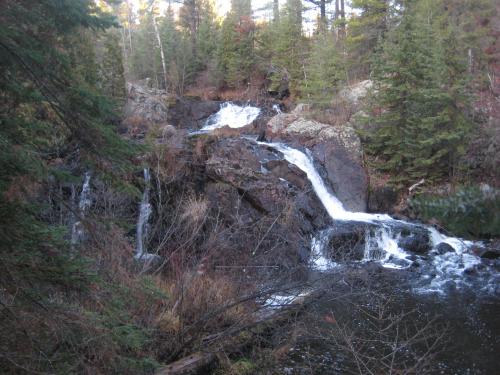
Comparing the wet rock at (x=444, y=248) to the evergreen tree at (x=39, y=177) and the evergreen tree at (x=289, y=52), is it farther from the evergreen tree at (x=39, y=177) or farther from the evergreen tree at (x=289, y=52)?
the evergreen tree at (x=289, y=52)

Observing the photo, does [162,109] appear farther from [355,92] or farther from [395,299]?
[395,299]

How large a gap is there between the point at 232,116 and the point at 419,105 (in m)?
10.2

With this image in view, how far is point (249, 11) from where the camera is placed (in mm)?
29531

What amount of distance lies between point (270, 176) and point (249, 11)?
18383 mm

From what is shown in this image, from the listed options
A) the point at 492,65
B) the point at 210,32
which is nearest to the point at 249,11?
the point at 210,32

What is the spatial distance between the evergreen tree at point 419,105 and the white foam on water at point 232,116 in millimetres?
7513

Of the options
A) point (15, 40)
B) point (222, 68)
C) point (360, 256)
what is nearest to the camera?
point (15, 40)

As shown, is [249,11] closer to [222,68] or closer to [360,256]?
[222,68]

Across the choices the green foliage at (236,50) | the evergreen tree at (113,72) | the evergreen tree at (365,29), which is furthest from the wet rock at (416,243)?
the green foliage at (236,50)

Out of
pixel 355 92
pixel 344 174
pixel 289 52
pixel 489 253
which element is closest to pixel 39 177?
pixel 489 253

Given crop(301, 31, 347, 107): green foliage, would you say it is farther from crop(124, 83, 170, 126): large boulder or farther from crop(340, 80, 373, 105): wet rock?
crop(124, 83, 170, 126): large boulder

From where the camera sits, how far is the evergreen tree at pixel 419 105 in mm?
15227

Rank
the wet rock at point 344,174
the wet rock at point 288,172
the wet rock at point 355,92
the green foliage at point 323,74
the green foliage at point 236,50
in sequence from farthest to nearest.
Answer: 1. the green foliage at point 236,50
2. the green foliage at point 323,74
3. the wet rock at point 355,92
4. the wet rock at point 344,174
5. the wet rock at point 288,172

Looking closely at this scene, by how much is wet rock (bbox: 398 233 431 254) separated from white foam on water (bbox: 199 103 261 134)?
1062 centimetres
